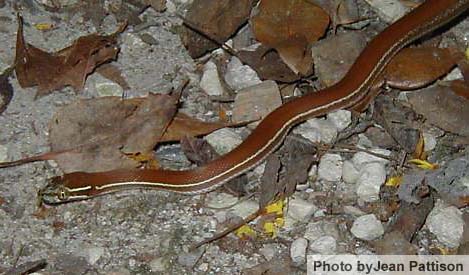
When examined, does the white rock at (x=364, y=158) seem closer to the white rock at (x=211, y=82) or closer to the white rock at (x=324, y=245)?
the white rock at (x=324, y=245)

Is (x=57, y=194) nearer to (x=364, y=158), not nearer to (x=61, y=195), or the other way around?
(x=61, y=195)

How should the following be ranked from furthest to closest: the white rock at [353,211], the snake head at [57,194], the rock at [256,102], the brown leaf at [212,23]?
the brown leaf at [212,23]
the rock at [256,102]
the snake head at [57,194]
the white rock at [353,211]

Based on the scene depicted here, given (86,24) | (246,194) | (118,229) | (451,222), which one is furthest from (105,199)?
(451,222)

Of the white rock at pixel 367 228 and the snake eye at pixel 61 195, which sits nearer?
the white rock at pixel 367 228

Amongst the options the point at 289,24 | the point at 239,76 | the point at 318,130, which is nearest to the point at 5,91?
the point at 239,76

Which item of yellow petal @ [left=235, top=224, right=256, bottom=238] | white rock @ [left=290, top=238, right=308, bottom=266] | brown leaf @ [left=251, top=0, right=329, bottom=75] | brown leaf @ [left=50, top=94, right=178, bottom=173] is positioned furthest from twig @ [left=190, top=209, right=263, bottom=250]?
brown leaf @ [left=251, top=0, right=329, bottom=75]

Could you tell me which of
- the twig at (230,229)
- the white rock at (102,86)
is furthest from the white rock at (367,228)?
the white rock at (102,86)

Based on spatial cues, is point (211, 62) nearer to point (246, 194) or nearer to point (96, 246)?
point (246, 194)

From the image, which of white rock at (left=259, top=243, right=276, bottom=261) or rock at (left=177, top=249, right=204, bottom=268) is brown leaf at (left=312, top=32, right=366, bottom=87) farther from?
rock at (left=177, top=249, right=204, bottom=268)
